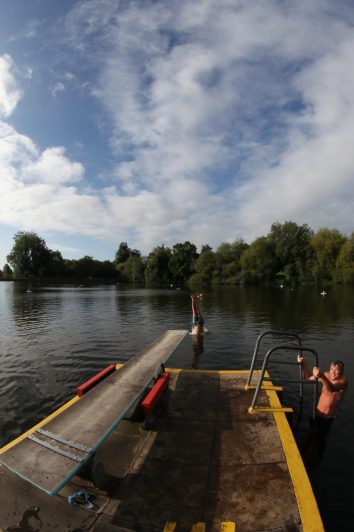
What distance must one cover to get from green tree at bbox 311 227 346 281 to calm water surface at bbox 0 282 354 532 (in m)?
64.2

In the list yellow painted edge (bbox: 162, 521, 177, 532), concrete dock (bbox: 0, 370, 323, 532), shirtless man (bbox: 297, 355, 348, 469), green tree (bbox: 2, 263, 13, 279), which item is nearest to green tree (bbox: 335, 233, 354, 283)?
shirtless man (bbox: 297, 355, 348, 469)

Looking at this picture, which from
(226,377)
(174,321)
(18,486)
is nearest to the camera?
(18,486)

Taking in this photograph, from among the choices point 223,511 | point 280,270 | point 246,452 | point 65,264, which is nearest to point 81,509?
point 223,511

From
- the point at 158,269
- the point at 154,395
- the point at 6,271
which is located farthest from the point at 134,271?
the point at 154,395

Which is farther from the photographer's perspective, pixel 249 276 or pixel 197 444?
pixel 249 276

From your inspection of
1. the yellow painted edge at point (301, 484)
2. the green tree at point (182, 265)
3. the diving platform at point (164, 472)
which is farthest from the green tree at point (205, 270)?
the yellow painted edge at point (301, 484)

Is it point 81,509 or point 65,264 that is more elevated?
point 65,264

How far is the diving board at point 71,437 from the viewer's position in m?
4.89

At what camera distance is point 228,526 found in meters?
4.75

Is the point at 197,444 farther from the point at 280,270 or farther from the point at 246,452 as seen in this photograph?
the point at 280,270

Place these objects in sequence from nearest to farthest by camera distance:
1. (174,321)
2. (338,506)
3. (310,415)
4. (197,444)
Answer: (338,506), (197,444), (310,415), (174,321)

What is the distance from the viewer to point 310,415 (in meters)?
10.1

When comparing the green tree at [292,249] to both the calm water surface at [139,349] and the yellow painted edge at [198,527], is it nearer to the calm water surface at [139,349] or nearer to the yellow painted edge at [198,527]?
the calm water surface at [139,349]

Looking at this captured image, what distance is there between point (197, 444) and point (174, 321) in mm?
22547
